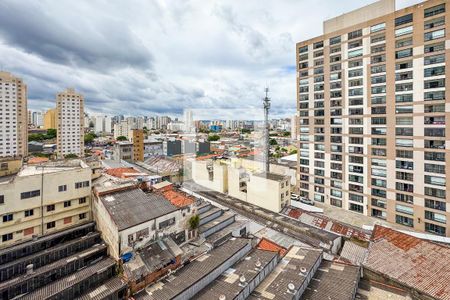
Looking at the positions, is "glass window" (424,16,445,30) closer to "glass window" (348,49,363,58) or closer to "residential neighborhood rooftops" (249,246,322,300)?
"glass window" (348,49,363,58)

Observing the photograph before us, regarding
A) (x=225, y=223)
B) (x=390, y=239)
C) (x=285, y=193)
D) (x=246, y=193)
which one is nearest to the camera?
(x=390, y=239)

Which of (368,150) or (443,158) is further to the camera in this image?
(368,150)

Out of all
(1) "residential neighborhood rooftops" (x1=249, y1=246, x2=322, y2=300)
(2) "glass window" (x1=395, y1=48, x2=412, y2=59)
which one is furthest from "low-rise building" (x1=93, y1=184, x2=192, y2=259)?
(2) "glass window" (x1=395, y1=48, x2=412, y2=59)

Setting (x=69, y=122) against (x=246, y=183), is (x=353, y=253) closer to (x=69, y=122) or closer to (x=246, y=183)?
(x=246, y=183)

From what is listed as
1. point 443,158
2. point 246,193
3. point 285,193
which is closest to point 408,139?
point 443,158

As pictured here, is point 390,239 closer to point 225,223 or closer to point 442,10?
point 225,223

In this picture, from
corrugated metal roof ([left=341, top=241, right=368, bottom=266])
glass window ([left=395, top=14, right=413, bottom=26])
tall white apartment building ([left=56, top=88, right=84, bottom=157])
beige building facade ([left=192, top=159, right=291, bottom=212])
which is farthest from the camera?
tall white apartment building ([left=56, top=88, right=84, bottom=157])
